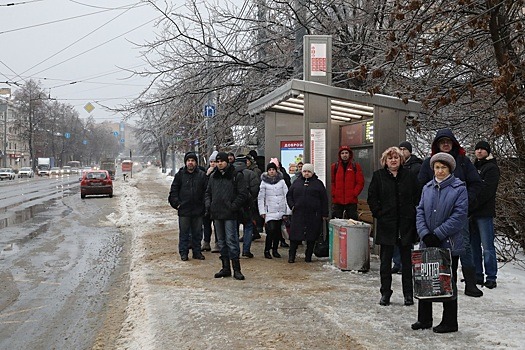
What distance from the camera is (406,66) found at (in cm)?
995

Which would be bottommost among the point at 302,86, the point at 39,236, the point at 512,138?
the point at 39,236

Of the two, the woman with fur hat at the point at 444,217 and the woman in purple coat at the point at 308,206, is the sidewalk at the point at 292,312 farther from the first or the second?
the woman in purple coat at the point at 308,206

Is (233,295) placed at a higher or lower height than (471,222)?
lower

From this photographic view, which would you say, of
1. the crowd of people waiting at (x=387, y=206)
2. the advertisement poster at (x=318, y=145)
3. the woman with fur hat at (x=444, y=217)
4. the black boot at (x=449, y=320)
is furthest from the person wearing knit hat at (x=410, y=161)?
the black boot at (x=449, y=320)

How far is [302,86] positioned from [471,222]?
3723mm

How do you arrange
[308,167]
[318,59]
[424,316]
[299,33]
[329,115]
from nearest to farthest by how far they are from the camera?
[424,316], [308,167], [329,115], [318,59], [299,33]

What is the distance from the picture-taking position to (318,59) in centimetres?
1085

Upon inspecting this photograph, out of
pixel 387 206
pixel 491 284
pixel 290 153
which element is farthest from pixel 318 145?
pixel 491 284

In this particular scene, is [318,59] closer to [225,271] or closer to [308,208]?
[308,208]

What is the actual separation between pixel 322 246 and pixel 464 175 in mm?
4119

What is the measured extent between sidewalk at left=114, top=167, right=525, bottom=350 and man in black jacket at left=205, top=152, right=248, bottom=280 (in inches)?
13.9

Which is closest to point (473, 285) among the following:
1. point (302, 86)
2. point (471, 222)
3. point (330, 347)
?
point (471, 222)

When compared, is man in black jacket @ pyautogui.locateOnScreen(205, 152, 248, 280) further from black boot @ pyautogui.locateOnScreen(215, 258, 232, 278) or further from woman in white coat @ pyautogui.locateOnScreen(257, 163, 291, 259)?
woman in white coat @ pyautogui.locateOnScreen(257, 163, 291, 259)

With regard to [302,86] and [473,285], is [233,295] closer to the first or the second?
[473,285]
